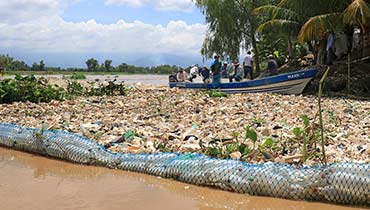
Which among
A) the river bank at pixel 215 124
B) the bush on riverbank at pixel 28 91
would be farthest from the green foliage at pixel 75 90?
the river bank at pixel 215 124

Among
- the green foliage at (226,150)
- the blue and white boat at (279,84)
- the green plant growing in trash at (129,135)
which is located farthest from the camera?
the blue and white boat at (279,84)

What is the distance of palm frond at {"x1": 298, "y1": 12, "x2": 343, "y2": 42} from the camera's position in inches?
595

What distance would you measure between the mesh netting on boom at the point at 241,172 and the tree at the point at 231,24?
20.4 m

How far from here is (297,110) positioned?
11281mm

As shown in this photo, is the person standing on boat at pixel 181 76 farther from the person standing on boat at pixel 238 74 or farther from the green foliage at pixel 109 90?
the green foliage at pixel 109 90

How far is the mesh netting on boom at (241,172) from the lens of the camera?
193 inches

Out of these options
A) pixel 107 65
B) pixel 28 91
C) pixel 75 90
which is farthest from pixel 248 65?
pixel 107 65

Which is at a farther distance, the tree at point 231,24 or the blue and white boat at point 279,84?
the tree at point 231,24

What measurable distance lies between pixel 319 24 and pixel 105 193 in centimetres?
1148

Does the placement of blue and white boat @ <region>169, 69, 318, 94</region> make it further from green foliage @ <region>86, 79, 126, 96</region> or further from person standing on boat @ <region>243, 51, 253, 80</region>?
green foliage @ <region>86, 79, 126, 96</region>

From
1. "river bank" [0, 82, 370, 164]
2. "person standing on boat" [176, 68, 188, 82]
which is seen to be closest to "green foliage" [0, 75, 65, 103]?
"river bank" [0, 82, 370, 164]

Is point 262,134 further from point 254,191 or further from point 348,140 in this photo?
point 254,191

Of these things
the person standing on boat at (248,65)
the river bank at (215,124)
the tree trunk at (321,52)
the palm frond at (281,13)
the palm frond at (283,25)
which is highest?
the palm frond at (281,13)

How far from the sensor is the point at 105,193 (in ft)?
18.7
